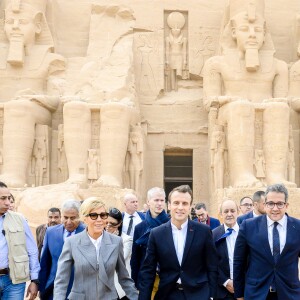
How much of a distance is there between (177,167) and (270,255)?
8173 millimetres

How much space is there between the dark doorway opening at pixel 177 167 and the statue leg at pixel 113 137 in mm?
1667

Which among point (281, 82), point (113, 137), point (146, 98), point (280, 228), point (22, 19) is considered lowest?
point (280, 228)

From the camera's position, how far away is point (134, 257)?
5.14 m

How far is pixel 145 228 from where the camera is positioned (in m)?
5.20

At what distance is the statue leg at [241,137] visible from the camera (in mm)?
10742

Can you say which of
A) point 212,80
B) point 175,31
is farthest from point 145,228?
point 175,31

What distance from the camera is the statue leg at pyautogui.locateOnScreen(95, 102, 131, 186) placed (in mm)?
10766

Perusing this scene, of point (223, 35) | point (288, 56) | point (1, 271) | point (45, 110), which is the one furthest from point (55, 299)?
point (288, 56)

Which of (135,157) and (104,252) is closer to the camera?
(104,252)

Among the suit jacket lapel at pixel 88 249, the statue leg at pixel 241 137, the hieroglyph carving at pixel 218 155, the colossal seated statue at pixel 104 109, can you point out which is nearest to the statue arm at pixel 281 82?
the statue leg at pixel 241 137

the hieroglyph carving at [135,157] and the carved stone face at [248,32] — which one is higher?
the carved stone face at [248,32]

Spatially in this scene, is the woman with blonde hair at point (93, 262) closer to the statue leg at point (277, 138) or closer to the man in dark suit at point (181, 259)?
the man in dark suit at point (181, 259)

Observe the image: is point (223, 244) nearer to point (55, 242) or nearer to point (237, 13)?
point (55, 242)

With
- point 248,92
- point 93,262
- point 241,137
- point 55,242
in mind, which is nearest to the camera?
point 93,262
